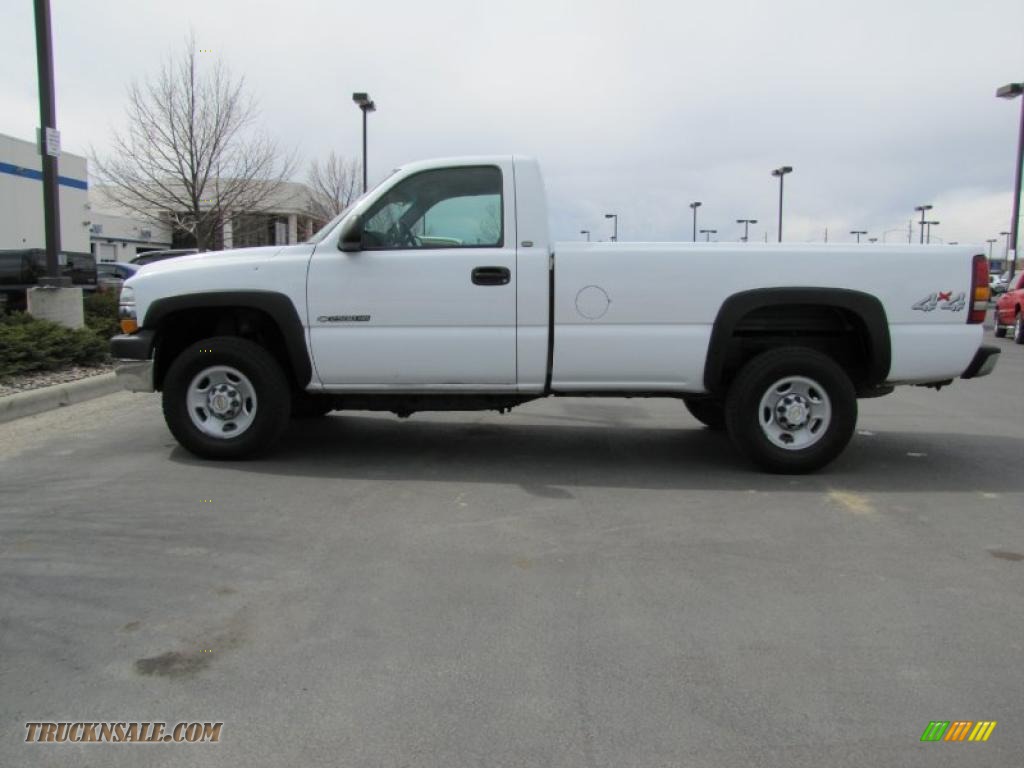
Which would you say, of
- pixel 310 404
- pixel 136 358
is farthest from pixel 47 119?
pixel 310 404

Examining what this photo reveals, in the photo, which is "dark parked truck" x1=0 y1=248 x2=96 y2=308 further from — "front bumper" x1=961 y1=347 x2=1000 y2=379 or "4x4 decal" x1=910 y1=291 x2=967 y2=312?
"front bumper" x1=961 y1=347 x2=1000 y2=379

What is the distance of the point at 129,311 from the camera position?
6.07 meters

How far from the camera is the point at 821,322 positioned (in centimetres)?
609

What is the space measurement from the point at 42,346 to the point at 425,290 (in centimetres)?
613

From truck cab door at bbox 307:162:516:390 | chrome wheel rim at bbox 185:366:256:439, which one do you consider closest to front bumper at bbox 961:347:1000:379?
truck cab door at bbox 307:162:516:390

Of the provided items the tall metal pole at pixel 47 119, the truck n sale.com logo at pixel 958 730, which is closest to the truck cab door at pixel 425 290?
the truck n sale.com logo at pixel 958 730

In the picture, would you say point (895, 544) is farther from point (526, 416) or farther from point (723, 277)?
point (526, 416)

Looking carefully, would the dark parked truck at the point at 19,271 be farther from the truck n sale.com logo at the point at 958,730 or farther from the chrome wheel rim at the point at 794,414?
the truck n sale.com logo at the point at 958,730

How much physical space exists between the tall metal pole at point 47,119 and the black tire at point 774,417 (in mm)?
9660

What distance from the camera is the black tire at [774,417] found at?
575 cm

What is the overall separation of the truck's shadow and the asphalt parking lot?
0.05m

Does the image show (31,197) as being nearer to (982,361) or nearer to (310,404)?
(310,404)

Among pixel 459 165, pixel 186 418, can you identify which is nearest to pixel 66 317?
pixel 186 418

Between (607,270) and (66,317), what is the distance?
29.0 ft
